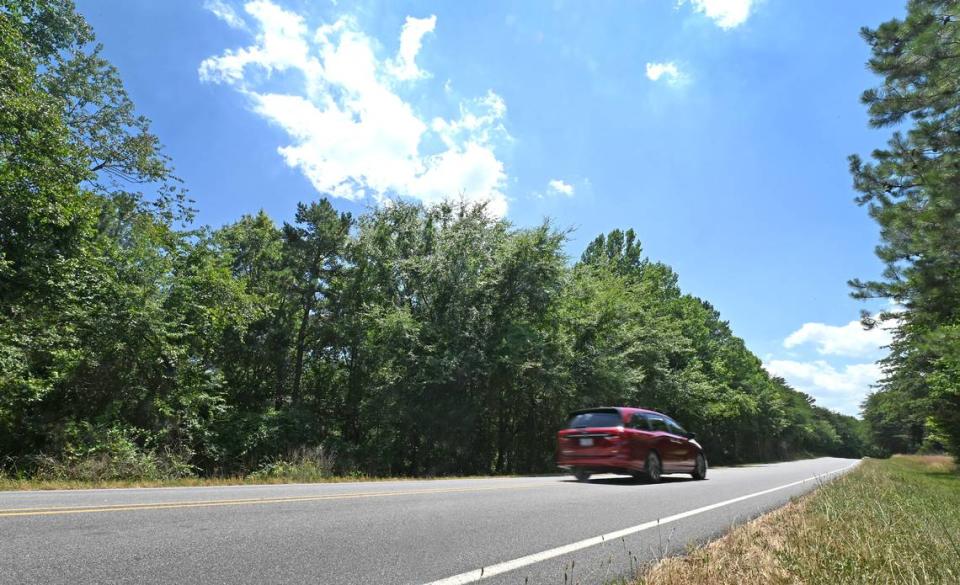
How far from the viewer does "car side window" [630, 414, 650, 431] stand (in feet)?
36.7

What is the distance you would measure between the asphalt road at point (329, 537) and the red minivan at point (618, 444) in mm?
3738

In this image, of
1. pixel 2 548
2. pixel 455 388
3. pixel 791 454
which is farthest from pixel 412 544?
pixel 791 454

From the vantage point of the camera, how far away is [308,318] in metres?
29.7

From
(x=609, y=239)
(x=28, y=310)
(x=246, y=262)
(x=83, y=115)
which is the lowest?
(x=28, y=310)

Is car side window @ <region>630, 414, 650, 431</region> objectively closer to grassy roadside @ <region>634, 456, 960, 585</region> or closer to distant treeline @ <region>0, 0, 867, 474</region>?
grassy roadside @ <region>634, 456, 960, 585</region>

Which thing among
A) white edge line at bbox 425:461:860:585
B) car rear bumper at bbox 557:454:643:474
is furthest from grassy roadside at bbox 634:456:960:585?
car rear bumper at bbox 557:454:643:474

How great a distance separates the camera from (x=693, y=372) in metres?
32.9

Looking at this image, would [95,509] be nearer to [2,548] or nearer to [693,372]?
[2,548]

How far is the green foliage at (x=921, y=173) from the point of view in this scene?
874 centimetres

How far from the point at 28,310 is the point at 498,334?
607 inches

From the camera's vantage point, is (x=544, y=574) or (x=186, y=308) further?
→ (x=186, y=308)

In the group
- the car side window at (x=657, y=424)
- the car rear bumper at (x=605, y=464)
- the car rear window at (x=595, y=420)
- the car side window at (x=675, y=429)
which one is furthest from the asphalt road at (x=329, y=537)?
the car side window at (x=675, y=429)

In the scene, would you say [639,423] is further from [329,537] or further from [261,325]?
[261,325]

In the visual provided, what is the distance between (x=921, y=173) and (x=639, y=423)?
7.50 metres
